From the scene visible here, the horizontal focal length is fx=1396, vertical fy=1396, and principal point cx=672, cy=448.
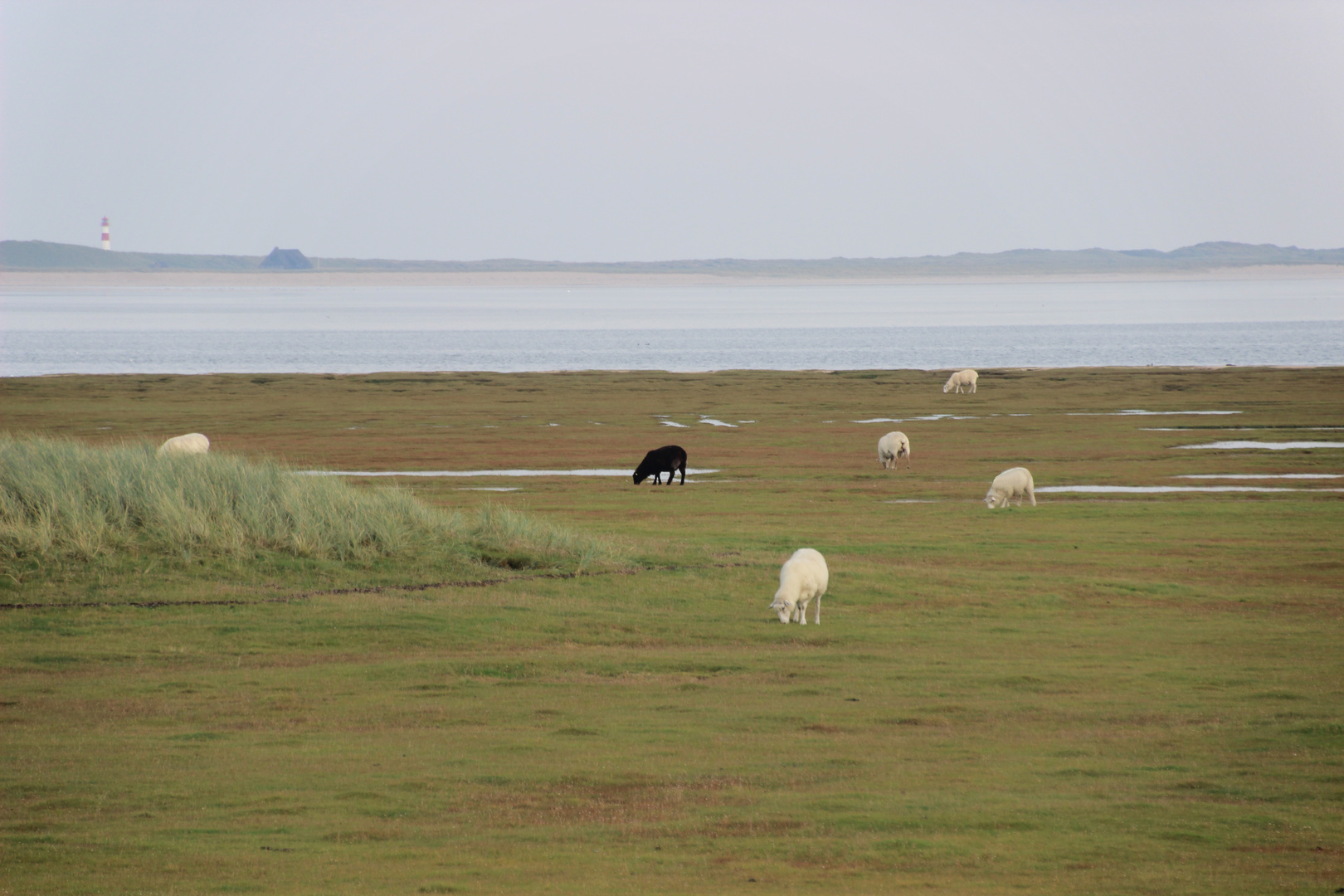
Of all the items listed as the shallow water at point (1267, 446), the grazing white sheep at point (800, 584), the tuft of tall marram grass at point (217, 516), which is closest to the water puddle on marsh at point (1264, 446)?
the shallow water at point (1267, 446)

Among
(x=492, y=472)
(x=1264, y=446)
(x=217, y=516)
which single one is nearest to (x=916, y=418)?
(x=1264, y=446)

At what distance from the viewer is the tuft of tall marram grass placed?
2297 cm

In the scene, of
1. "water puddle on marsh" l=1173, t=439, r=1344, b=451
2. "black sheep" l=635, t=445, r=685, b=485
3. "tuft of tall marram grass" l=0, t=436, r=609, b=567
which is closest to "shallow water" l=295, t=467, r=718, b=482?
"black sheep" l=635, t=445, r=685, b=485

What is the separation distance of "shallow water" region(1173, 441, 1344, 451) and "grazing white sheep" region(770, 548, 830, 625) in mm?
Answer: 36430

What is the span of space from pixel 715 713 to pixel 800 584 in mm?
5396

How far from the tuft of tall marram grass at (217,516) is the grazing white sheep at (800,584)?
5528 millimetres

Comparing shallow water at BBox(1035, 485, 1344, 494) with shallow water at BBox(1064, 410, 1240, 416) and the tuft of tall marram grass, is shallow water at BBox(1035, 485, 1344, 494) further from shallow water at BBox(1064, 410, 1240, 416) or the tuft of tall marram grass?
shallow water at BBox(1064, 410, 1240, 416)

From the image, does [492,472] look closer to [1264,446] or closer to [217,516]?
[217,516]

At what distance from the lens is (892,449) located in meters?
45.6

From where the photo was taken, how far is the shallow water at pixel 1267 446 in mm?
52500

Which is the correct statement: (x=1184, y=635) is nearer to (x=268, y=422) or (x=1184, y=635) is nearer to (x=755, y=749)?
(x=755, y=749)

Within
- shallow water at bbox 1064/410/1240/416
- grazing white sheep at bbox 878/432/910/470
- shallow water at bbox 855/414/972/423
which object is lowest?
shallow water at bbox 855/414/972/423

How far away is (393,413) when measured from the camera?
71.2 meters

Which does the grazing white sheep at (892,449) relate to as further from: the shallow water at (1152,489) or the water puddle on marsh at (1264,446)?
the water puddle on marsh at (1264,446)
